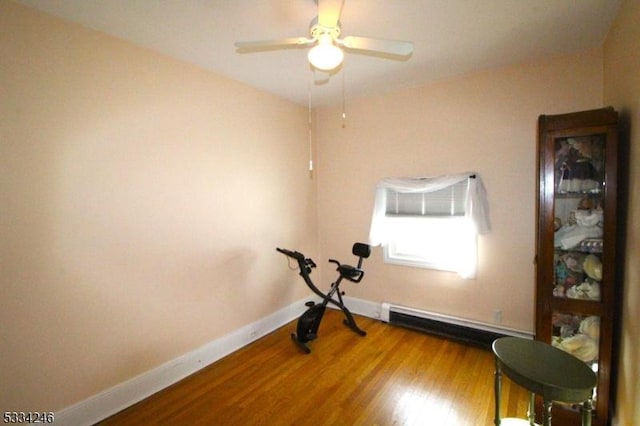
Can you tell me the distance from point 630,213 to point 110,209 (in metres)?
3.25

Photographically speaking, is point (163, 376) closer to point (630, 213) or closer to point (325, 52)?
point (325, 52)

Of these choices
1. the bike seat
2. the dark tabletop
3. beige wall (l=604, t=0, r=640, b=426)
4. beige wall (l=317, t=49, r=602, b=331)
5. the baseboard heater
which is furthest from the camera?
the bike seat

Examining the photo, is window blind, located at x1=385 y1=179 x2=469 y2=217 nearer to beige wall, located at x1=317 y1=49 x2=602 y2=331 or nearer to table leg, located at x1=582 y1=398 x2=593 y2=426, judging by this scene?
beige wall, located at x1=317 y1=49 x2=602 y2=331

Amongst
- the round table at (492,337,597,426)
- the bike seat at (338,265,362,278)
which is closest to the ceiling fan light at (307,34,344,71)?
the round table at (492,337,597,426)

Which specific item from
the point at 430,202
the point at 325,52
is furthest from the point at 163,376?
the point at 430,202

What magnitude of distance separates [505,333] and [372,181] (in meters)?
2.02

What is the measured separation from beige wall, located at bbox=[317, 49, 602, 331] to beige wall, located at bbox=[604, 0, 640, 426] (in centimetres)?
64

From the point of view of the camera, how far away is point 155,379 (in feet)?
7.25

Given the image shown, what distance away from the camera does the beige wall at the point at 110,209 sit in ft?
5.41

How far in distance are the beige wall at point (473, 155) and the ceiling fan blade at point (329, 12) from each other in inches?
74.2

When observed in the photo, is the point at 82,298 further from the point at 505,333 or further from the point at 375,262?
the point at 505,333

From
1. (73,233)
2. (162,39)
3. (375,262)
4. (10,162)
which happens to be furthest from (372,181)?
(10,162)

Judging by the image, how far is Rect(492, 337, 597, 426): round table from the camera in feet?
3.70

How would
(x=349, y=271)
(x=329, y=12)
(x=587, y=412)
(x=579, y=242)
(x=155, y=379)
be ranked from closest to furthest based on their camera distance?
(x=587, y=412) → (x=329, y=12) → (x=579, y=242) → (x=155, y=379) → (x=349, y=271)
